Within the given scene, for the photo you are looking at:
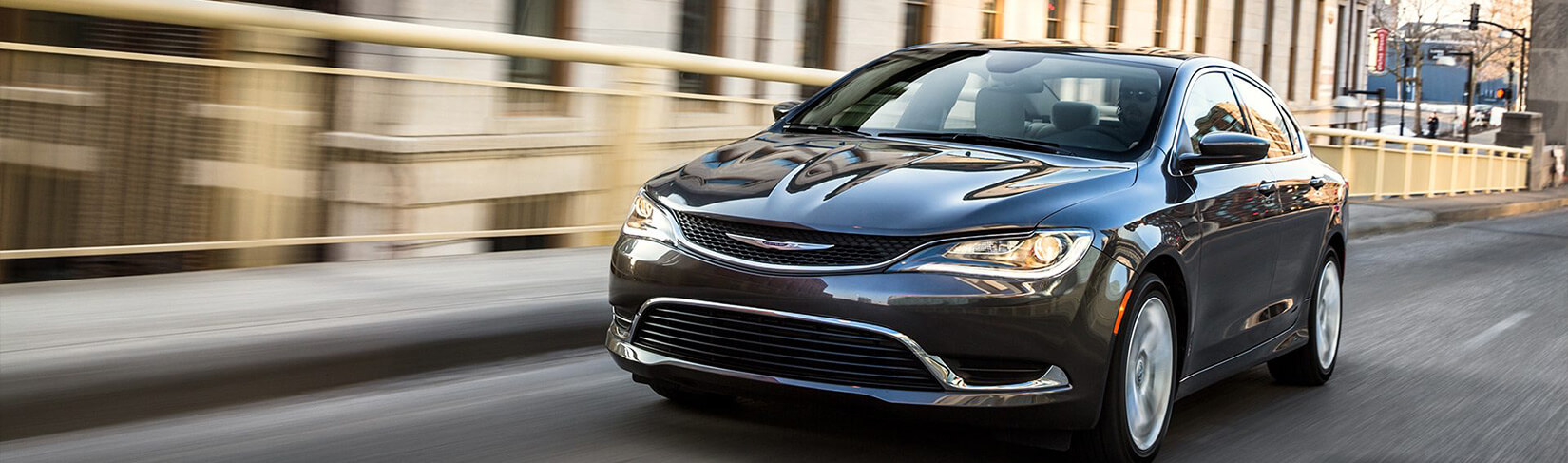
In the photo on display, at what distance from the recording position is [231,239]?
7367mm

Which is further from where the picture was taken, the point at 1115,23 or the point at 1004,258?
the point at 1115,23

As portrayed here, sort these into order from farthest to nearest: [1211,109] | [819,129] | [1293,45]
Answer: [1293,45], [1211,109], [819,129]

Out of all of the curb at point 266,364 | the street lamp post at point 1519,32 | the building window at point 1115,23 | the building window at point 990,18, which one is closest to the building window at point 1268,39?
the building window at point 1115,23

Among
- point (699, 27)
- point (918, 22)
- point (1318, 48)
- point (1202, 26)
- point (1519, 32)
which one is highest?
point (1519, 32)

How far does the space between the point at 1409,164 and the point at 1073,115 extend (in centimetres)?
2241

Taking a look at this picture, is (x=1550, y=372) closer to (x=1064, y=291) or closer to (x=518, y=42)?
(x=1064, y=291)

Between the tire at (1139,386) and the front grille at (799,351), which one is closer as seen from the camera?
the front grille at (799,351)

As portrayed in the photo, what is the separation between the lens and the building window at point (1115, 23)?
95.2 ft

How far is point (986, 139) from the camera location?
579 cm

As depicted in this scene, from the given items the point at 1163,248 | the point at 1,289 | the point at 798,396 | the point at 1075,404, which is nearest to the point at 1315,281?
the point at 1163,248

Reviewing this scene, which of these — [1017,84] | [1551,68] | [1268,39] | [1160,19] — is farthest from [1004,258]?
[1551,68]

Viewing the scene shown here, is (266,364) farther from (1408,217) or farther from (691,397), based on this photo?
(1408,217)

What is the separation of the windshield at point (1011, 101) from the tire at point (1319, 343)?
1770mm

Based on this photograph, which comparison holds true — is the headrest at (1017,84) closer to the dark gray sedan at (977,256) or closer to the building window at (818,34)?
the dark gray sedan at (977,256)
